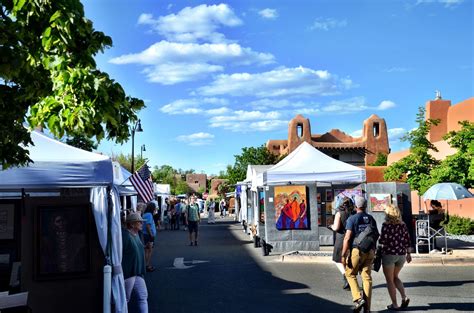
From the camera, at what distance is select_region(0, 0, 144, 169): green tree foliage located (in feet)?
15.1

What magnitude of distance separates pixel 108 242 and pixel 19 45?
3.93 metres

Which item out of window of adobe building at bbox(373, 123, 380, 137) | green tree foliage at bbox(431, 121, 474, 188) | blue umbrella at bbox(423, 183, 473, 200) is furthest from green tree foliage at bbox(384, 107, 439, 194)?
window of adobe building at bbox(373, 123, 380, 137)

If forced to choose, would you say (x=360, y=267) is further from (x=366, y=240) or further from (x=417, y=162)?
(x=417, y=162)

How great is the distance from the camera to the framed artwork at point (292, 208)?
1650 cm

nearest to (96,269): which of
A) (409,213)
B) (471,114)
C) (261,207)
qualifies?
(409,213)

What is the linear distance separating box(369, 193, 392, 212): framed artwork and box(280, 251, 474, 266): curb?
Answer: 1898mm

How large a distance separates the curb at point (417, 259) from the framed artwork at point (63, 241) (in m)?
7.66

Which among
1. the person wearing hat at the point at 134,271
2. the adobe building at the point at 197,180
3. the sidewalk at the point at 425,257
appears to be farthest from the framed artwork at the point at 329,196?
the adobe building at the point at 197,180

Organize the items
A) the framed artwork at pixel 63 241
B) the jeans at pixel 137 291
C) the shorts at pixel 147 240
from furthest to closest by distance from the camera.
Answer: the shorts at pixel 147 240 < the framed artwork at pixel 63 241 < the jeans at pixel 137 291

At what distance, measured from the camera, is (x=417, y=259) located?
14438 millimetres

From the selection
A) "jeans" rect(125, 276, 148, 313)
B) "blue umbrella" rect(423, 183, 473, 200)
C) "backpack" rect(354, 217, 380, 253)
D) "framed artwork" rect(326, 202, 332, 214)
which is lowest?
"jeans" rect(125, 276, 148, 313)

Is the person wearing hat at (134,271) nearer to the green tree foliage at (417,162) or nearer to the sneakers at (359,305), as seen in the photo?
the sneakers at (359,305)

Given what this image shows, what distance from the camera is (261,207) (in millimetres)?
20062

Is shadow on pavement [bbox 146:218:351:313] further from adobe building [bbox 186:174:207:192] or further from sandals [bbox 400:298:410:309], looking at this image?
adobe building [bbox 186:174:207:192]
